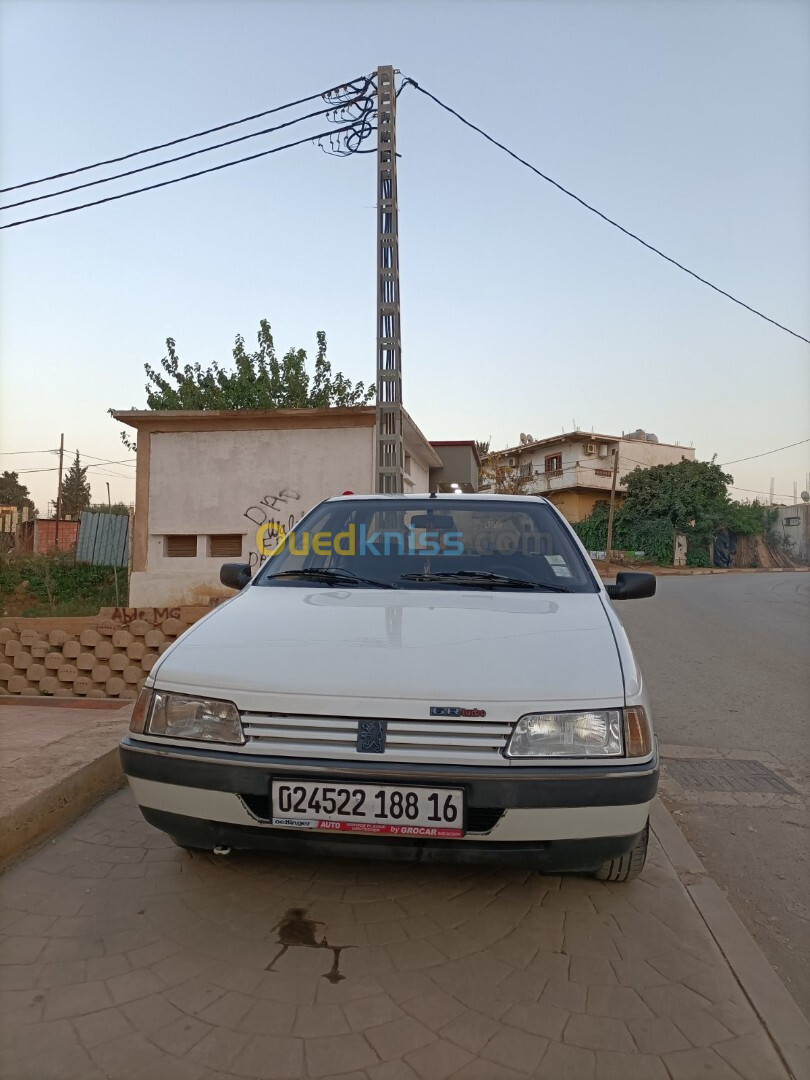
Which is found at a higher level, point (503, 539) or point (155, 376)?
point (155, 376)

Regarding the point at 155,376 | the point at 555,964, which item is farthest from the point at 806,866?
the point at 155,376

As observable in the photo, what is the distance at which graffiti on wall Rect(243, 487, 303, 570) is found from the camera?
30.9 feet

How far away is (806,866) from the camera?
2.85 m

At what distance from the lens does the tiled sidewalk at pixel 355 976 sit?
1.66 metres

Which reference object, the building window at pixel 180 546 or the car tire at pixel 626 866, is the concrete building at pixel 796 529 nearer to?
the building window at pixel 180 546

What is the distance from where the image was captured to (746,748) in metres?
4.48

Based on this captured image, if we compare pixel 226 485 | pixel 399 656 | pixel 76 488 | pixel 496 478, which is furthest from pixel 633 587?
pixel 76 488

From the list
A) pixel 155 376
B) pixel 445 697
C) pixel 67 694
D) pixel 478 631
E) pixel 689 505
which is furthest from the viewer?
pixel 689 505

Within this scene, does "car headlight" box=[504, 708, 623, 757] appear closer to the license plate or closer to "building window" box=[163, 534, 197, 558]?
the license plate

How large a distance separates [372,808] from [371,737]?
0.20 meters

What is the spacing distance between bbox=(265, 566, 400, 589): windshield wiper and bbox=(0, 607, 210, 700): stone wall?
16.1 ft

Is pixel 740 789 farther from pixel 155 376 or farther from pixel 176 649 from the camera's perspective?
pixel 155 376

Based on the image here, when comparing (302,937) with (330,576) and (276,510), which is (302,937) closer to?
(330,576)

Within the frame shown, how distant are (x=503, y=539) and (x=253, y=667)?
1.53m
